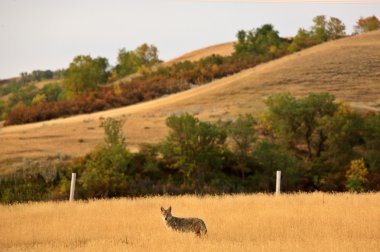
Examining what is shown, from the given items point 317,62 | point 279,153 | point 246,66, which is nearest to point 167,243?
point 279,153

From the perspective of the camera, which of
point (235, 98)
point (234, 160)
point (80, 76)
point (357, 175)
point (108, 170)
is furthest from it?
Answer: point (80, 76)

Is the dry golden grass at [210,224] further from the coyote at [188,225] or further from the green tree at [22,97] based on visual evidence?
the green tree at [22,97]

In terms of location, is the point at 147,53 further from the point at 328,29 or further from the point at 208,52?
the point at 328,29

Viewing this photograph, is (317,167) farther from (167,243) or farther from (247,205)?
(167,243)

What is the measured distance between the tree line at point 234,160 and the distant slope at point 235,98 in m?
5.41

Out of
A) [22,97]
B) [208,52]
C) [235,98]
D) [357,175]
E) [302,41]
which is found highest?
[302,41]

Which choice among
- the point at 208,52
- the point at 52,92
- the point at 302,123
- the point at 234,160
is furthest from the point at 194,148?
the point at 208,52

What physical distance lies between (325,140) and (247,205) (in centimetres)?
3535

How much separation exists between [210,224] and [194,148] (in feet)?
107

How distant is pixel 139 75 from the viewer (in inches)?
5069

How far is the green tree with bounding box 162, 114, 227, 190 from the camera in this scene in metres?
49.1

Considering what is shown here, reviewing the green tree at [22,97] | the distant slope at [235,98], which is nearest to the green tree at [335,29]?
the distant slope at [235,98]

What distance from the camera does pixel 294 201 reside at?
2212 cm

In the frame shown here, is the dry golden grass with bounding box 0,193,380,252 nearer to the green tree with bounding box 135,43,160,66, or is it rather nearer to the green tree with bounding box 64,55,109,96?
the green tree with bounding box 64,55,109,96
